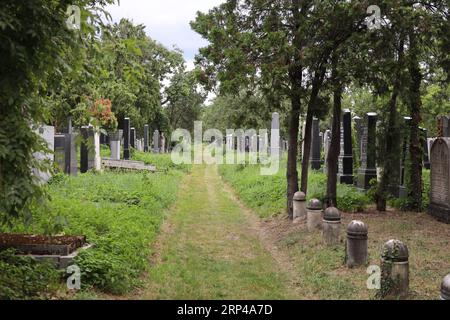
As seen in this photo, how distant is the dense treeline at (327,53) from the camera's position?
421 inches

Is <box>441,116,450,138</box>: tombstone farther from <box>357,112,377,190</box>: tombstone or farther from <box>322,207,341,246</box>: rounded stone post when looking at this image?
<box>322,207,341,246</box>: rounded stone post

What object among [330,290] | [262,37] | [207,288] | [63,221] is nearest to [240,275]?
[207,288]

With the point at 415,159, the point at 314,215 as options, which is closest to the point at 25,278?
the point at 314,215

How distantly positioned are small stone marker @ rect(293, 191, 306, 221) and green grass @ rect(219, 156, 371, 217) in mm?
1677

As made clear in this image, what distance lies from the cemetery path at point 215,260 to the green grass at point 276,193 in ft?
2.24

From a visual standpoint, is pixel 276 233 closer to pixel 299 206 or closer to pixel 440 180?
pixel 299 206

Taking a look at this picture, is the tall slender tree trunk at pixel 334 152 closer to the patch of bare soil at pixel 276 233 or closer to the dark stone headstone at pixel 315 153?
the patch of bare soil at pixel 276 233

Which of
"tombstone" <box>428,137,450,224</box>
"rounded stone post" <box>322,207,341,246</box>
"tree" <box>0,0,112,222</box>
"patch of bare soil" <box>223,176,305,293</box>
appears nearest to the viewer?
"tree" <box>0,0,112,222</box>

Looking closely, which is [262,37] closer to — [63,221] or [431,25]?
[431,25]

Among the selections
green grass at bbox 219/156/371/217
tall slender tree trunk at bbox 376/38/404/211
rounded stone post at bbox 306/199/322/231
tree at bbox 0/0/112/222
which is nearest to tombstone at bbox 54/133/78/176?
green grass at bbox 219/156/371/217

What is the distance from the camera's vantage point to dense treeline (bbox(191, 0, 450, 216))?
10695mm

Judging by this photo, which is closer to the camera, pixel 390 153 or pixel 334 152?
pixel 390 153

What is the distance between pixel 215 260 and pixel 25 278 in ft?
12.2

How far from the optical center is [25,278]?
233 inches
